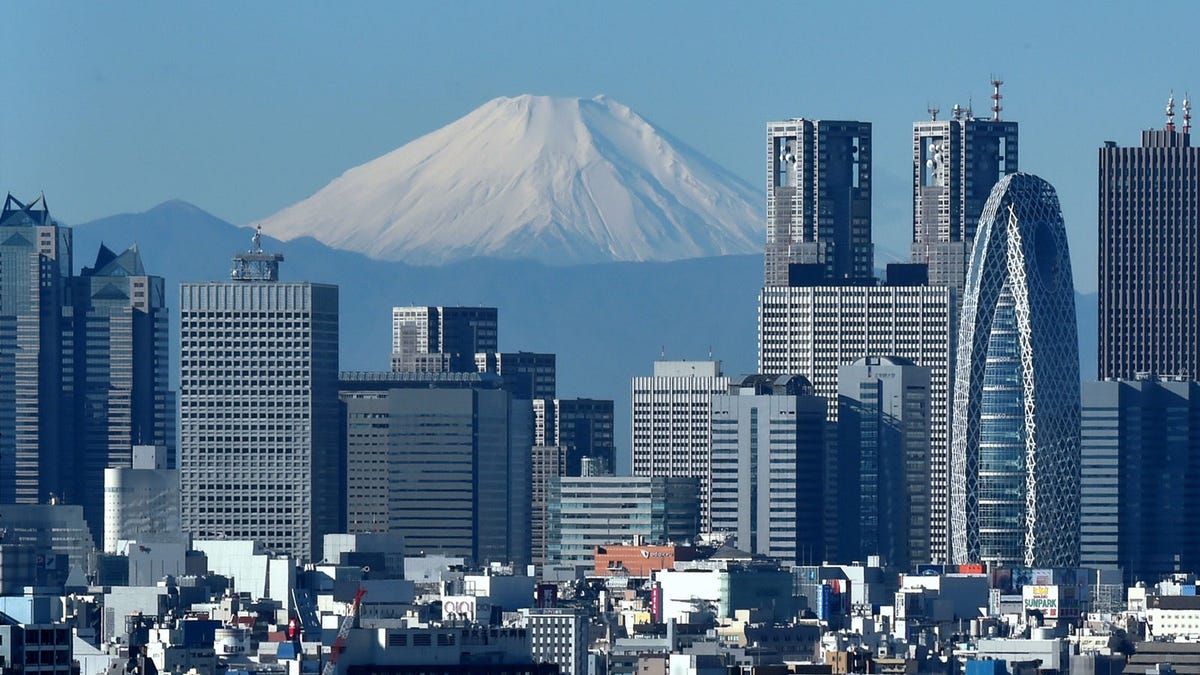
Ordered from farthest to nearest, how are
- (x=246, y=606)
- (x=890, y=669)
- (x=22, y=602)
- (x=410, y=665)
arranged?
1. (x=246, y=606)
2. (x=890, y=669)
3. (x=22, y=602)
4. (x=410, y=665)

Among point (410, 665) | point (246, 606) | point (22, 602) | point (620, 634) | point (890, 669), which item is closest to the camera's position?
point (410, 665)

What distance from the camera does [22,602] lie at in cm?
14162

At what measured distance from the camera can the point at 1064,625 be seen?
653 feet

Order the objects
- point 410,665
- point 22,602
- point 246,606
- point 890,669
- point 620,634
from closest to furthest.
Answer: point 410,665 < point 22,602 < point 890,669 < point 620,634 < point 246,606

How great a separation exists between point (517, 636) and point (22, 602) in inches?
1277

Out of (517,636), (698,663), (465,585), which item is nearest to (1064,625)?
(465,585)

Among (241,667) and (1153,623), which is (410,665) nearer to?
(241,667)

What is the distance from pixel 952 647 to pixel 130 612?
36.1 m

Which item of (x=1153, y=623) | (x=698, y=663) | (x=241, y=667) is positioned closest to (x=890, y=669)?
(x=698, y=663)

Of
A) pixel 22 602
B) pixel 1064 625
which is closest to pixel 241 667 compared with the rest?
pixel 22 602

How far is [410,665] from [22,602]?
36524mm

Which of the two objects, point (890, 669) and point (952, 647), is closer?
point (890, 669)

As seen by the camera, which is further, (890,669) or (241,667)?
(890,669)

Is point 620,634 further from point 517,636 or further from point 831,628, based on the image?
point 517,636
